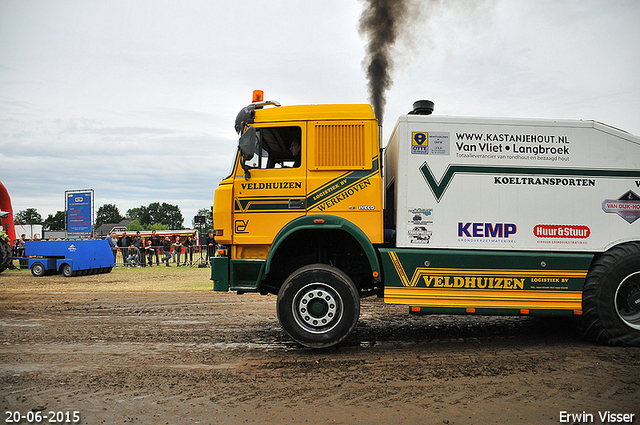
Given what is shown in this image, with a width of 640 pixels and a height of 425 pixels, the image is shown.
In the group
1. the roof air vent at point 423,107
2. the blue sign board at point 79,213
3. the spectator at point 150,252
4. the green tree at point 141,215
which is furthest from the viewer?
the green tree at point 141,215

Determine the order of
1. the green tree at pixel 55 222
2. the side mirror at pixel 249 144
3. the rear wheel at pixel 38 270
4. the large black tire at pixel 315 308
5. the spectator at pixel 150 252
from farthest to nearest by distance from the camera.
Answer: the green tree at pixel 55 222
the spectator at pixel 150 252
the rear wheel at pixel 38 270
the side mirror at pixel 249 144
the large black tire at pixel 315 308

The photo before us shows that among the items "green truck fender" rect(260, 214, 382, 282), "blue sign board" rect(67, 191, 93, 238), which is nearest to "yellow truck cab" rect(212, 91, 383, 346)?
"green truck fender" rect(260, 214, 382, 282)

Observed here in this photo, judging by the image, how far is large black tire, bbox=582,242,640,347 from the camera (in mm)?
5266

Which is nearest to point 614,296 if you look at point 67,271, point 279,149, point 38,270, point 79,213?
point 279,149

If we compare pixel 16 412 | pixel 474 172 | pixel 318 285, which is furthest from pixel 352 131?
pixel 16 412

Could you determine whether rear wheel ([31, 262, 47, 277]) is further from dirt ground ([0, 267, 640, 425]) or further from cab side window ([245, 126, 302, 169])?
cab side window ([245, 126, 302, 169])

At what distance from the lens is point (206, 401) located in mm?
3797

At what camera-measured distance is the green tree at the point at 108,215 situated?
133 m

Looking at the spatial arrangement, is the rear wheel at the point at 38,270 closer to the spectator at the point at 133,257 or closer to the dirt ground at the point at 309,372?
the spectator at the point at 133,257

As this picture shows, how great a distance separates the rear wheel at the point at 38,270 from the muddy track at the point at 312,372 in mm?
10187

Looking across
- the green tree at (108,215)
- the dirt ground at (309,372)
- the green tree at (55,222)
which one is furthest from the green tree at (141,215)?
the dirt ground at (309,372)

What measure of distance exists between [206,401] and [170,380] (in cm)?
75

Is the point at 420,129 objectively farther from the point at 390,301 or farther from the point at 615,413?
the point at 615,413

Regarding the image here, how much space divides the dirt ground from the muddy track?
2 centimetres
